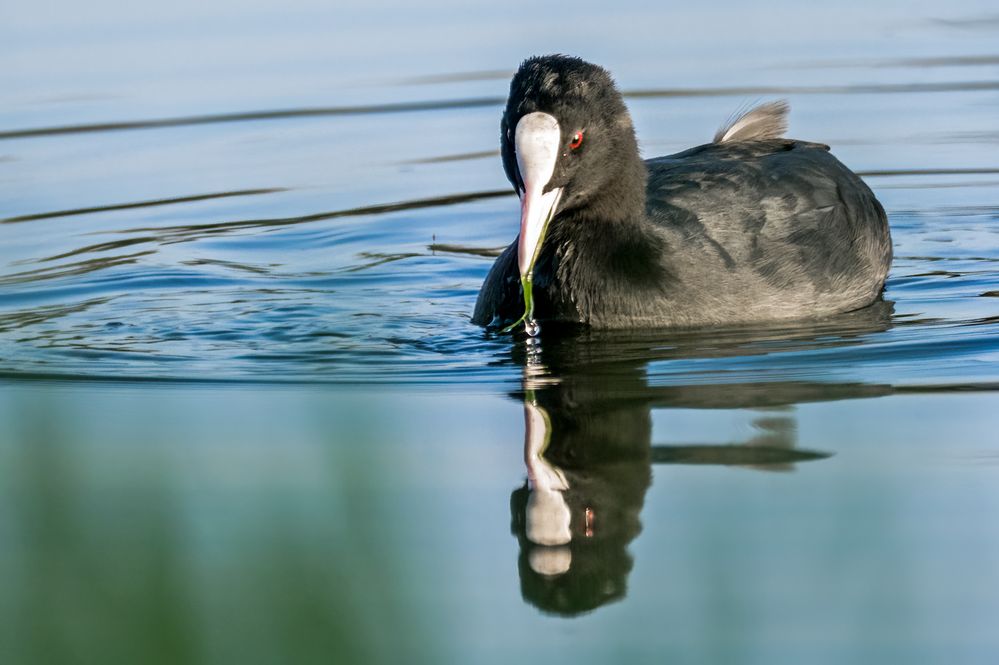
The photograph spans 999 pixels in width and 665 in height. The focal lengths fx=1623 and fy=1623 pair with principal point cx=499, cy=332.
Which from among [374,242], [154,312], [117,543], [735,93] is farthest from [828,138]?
[117,543]

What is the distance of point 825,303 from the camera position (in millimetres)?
5578

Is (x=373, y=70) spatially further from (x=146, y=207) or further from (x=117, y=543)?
(x=117, y=543)

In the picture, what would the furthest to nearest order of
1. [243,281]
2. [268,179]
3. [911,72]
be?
[911,72] → [268,179] → [243,281]

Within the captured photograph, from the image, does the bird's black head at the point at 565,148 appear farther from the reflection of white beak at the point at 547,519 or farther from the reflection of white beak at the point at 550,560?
the reflection of white beak at the point at 550,560

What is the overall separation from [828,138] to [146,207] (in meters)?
3.47

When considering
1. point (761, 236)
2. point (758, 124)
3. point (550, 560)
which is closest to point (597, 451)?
point (550, 560)

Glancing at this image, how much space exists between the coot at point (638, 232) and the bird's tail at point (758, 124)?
0.67 meters

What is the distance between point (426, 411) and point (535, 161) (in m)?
0.95

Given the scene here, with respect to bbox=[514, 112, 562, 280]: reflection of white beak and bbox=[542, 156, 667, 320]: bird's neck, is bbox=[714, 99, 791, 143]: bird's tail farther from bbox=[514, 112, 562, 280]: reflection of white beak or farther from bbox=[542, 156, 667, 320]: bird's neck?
bbox=[514, 112, 562, 280]: reflection of white beak

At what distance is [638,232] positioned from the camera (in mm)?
5227

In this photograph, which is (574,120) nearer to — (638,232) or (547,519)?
(638,232)

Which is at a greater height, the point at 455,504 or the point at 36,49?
the point at 36,49

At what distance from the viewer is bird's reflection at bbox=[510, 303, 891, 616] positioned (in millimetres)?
2914

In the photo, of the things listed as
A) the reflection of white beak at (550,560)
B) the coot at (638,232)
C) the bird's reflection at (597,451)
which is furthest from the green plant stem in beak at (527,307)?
the reflection of white beak at (550,560)
